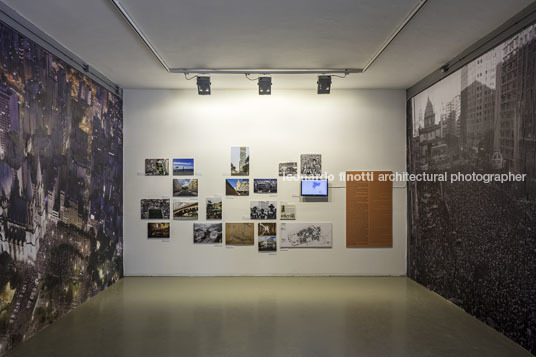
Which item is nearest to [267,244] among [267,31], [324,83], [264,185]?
[264,185]

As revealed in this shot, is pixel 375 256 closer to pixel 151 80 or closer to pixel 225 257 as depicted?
pixel 225 257

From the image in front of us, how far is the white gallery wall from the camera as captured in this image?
6.71 meters

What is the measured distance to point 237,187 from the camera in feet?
22.1

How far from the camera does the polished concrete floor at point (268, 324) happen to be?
372 cm

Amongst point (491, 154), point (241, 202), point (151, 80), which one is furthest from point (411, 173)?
point (151, 80)

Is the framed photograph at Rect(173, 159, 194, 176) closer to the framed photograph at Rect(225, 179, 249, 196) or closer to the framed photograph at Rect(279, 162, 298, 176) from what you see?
the framed photograph at Rect(225, 179, 249, 196)

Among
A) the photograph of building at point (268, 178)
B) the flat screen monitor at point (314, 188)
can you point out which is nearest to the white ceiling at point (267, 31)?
the photograph of building at point (268, 178)

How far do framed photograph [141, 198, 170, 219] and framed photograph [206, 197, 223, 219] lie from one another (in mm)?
713

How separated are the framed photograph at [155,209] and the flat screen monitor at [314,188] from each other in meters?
2.39

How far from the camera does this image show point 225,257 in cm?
671

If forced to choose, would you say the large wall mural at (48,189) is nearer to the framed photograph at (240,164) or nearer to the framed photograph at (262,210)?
the framed photograph at (240,164)

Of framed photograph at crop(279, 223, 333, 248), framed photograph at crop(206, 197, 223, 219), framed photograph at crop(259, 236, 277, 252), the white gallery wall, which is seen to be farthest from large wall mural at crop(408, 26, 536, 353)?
framed photograph at crop(206, 197, 223, 219)

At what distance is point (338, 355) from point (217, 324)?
1464 millimetres

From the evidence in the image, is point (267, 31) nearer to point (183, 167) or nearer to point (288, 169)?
point (288, 169)
